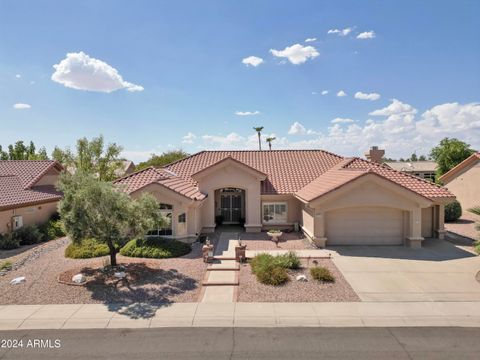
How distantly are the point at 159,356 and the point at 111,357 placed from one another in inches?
47.6

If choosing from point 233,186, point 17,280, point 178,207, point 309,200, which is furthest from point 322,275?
point 17,280

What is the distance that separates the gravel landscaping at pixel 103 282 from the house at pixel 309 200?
10.0 feet

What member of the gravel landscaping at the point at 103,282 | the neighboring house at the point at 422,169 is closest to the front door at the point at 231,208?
the gravel landscaping at the point at 103,282

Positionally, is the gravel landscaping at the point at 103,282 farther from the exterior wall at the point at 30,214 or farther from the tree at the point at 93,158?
the tree at the point at 93,158

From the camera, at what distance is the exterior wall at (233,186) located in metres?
22.7

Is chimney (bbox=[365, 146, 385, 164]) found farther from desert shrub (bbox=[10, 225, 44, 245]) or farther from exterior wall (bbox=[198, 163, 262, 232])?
desert shrub (bbox=[10, 225, 44, 245])

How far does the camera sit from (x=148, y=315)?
10.3m

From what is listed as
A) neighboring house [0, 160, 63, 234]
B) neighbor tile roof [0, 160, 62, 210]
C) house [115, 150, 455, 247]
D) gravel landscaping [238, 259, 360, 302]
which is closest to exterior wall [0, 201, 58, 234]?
neighboring house [0, 160, 63, 234]

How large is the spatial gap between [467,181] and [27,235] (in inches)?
1460

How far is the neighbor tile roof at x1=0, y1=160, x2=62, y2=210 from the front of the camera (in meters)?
21.5

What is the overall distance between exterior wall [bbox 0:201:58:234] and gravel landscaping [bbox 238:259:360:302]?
1613cm

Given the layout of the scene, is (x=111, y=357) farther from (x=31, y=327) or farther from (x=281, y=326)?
(x=281, y=326)

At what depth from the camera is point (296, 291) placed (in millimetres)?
12000

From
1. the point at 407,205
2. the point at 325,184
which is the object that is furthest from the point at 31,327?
the point at 407,205
